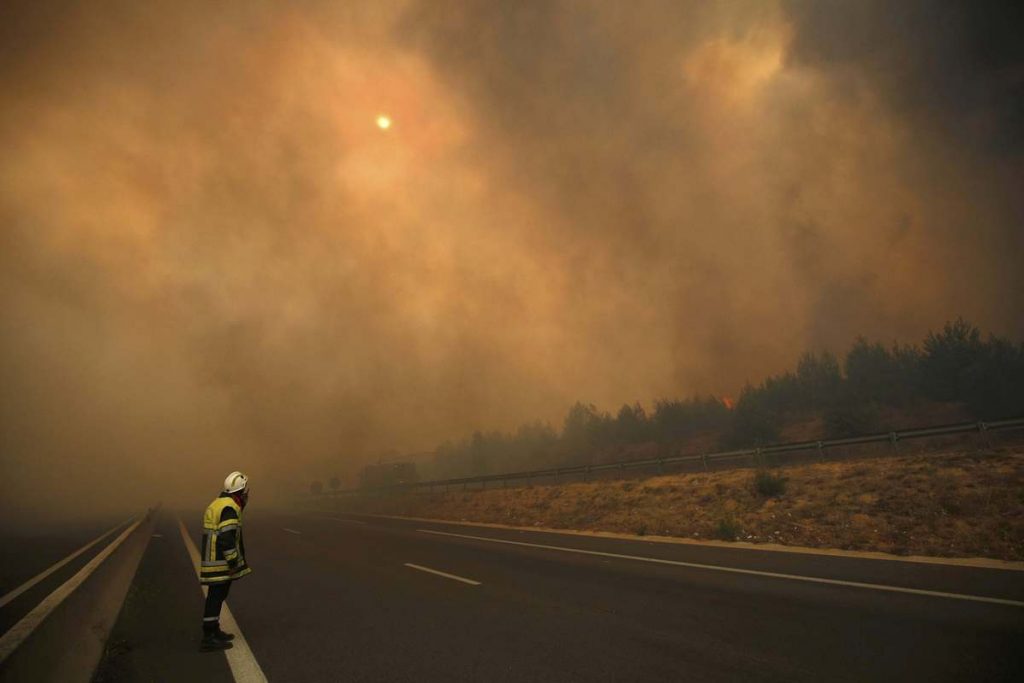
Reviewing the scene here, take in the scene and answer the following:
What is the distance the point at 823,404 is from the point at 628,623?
73.1 m

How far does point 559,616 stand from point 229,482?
174 inches

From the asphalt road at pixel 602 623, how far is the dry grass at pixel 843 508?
230cm

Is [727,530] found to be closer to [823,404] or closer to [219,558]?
[219,558]

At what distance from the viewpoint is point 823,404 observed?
65.6 metres

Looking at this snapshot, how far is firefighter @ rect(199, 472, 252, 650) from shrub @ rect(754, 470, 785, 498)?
16243 millimetres

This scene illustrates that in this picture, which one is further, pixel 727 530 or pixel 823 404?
pixel 823 404

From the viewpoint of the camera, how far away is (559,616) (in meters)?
6.16

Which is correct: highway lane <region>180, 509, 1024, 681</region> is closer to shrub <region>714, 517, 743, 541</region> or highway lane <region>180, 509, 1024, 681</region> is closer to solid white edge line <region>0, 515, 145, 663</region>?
solid white edge line <region>0, 515, 145, 663</region>

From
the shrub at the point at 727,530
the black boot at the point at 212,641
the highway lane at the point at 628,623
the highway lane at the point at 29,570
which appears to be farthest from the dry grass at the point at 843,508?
the highway lane at the point at 29,570

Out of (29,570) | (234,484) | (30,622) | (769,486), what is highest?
(234,484)

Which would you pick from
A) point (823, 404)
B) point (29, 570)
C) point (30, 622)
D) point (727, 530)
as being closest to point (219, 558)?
point (30, 622)

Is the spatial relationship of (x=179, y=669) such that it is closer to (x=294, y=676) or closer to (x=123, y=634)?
(x=294, y=676)

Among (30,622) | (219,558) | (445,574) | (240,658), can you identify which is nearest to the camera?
(30,622)

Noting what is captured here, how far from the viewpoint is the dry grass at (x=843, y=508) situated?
1023 cm
